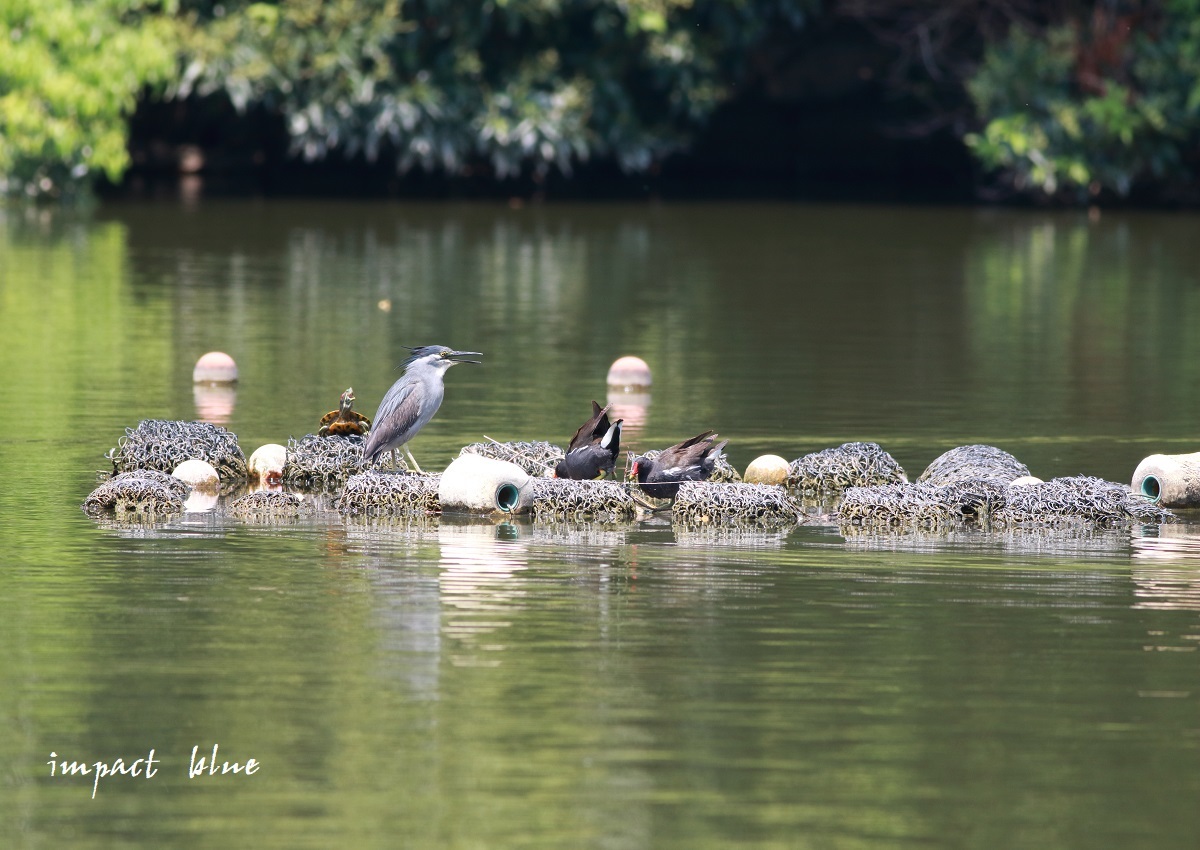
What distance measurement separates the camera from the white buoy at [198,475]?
1247 centimetres

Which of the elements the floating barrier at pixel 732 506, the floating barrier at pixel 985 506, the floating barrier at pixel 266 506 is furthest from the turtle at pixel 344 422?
the floating barrier at pixel 985 506

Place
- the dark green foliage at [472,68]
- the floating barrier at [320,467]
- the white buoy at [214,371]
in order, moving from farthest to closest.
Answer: the dark green foliage at [472,68] → the white buoy at [214,371] → the floating barrier at [320,467]

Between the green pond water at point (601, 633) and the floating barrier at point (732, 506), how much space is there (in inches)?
6.1

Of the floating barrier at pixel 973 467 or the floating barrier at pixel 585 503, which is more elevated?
the floating barrier at pixel 973 467

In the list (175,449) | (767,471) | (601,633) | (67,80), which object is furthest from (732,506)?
(67,80)

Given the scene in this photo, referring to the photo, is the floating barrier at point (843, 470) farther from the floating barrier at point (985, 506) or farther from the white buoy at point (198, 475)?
the white buoy at point (198, 475)

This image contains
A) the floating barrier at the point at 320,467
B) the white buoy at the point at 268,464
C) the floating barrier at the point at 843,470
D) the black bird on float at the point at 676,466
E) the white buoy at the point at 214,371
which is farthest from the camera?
the white buoy at the point at 214,371

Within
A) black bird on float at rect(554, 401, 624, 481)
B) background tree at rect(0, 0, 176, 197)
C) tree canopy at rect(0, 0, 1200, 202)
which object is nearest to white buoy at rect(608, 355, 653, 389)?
black bird on float at rect(554, 401, 624, 481)

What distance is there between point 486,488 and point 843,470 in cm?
217

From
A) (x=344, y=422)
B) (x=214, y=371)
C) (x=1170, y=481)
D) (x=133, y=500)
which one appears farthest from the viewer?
(x=214, y=371)

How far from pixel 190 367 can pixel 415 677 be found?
33.1 feet

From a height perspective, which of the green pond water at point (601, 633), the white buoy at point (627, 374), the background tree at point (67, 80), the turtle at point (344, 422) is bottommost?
the green pond water at point (601, 633)

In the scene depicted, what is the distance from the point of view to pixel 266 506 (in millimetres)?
11883

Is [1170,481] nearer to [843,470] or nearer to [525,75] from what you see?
[843,470]
